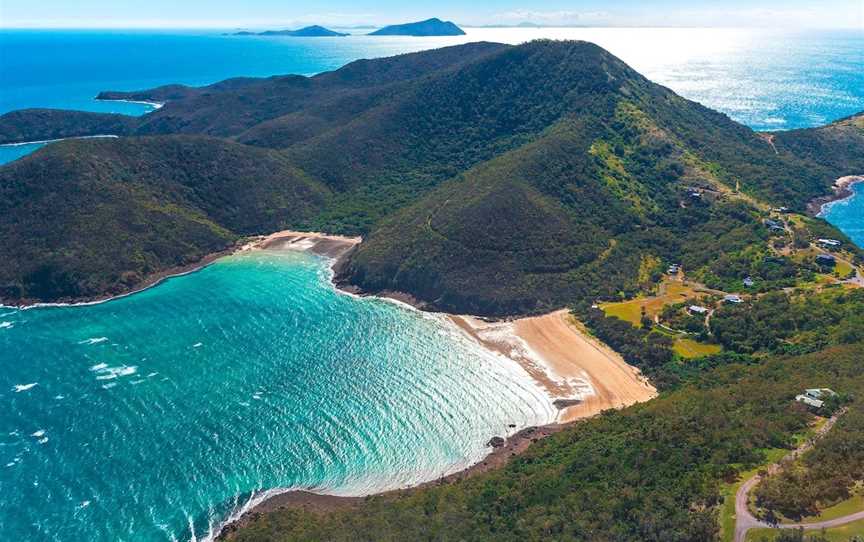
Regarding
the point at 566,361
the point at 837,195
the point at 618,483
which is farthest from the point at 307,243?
the point at 837,195

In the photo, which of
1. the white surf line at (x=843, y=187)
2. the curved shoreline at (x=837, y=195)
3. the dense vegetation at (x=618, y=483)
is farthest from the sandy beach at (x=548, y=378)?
the white surf line at (x=843, y=187)

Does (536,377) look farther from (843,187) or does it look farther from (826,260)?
(843,187)

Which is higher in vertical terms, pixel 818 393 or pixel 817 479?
pixel 817 479

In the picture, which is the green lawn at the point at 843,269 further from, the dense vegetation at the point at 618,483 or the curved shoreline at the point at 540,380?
the curved shoreline at the point at 540,380

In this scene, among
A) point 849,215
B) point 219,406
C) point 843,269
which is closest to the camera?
point 219,406

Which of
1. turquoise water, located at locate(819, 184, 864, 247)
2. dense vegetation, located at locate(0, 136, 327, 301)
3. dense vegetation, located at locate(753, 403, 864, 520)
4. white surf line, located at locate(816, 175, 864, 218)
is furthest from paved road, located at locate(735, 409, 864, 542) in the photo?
white surf line, located at locate(816, 175, 864, 218)

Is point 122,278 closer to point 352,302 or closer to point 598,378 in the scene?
point 352,302
